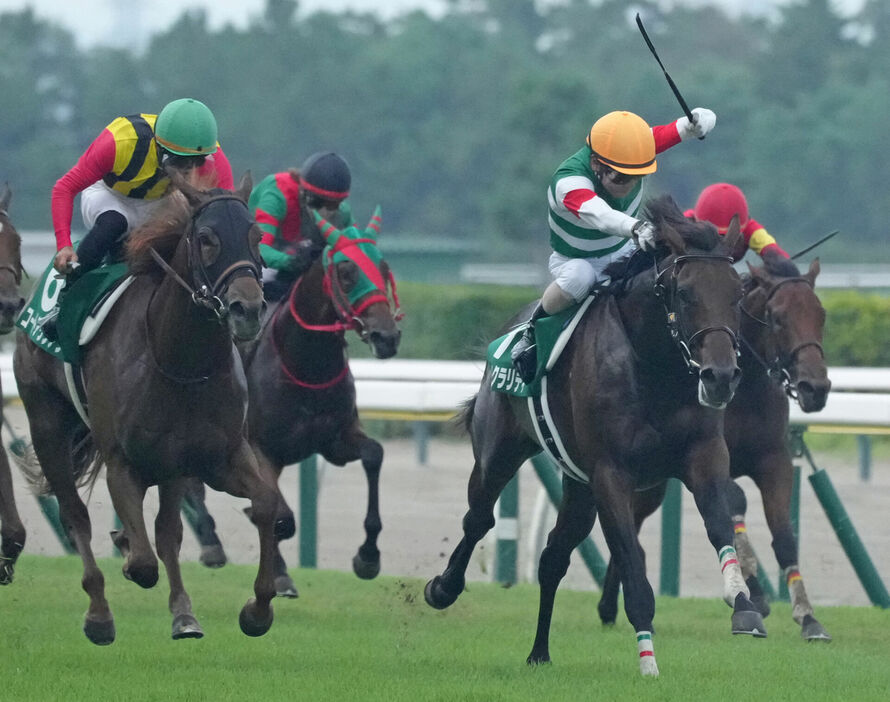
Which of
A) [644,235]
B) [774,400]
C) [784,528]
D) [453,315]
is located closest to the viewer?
[644,235]

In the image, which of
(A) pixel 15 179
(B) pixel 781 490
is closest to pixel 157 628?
(B) pixel 781 490

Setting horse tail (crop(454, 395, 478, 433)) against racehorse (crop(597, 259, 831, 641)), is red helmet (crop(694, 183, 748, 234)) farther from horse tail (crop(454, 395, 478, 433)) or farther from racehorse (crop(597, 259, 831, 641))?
horse tail (crop(454, 395, 478, 433))

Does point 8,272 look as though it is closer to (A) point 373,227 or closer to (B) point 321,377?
(B) point 321,377

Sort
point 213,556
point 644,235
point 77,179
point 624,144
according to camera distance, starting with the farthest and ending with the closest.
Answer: point 213,556, point 77,179, point 624,144, point 644,235

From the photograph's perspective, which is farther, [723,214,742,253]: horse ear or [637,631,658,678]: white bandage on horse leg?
[723,214,742,253]: horse ear

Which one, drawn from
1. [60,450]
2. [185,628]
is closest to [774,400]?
[185,628]

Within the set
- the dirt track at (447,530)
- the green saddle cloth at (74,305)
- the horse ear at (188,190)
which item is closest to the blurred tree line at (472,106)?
the dirt track at (447,530)

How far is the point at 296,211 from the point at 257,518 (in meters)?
2.78

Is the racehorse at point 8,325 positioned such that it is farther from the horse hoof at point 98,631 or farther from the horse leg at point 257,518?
the horse leg at point 257,518

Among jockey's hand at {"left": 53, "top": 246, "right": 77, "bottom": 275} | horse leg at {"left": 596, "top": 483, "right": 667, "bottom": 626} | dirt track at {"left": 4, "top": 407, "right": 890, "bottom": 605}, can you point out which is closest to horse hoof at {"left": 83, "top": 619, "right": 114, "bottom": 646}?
jockey's hand at {"left": 53, "top": 246, "right": 77, "bottom": 275}

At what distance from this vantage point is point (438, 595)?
6.55 metres

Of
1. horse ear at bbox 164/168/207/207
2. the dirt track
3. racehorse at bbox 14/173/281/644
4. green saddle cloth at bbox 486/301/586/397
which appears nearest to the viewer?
racehorse at bbox 14/173/281/644

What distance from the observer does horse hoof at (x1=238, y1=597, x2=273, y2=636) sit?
5.70 metres

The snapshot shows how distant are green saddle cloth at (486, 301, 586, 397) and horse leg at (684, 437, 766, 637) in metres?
0.72
